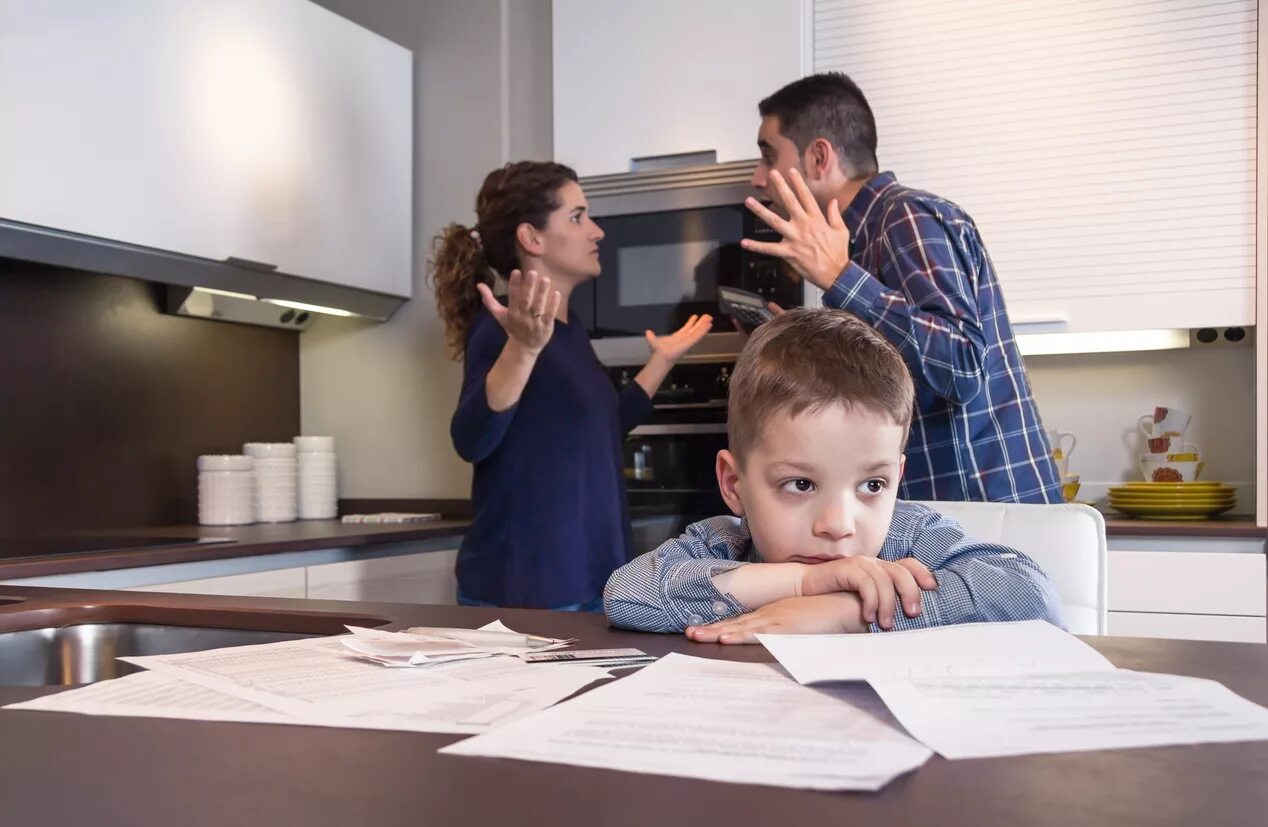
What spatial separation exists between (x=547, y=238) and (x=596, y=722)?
1.89m

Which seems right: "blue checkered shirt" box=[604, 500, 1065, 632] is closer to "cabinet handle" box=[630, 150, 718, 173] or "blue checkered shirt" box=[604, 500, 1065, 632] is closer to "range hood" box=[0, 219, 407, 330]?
"range hood" box=[0, 219, 407, 330]

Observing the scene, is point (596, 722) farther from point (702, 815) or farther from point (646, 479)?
point (646, 479)

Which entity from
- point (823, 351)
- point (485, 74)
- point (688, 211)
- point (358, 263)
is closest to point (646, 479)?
point (688, 211)

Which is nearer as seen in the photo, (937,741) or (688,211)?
(937,741)

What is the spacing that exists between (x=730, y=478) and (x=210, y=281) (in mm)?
1767

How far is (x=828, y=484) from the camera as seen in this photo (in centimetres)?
104

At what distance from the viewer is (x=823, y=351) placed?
1104mm

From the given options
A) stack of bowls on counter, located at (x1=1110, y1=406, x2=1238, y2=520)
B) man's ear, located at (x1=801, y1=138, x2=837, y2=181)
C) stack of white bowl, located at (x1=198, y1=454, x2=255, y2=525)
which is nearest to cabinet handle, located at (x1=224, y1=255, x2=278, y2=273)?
stack of white bowl, located at (x1=198, y1=454, x2=255, y2=525)

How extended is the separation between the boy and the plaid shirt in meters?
0.56

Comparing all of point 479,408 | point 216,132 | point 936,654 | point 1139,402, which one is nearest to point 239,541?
point 479,408

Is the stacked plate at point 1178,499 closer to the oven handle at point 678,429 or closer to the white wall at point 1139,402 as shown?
the white wall at point 1139,402

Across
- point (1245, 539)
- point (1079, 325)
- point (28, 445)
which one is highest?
point (1079, 325)

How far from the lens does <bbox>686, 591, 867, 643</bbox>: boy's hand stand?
89 cm

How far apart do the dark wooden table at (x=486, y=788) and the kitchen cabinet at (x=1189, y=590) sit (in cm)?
199
